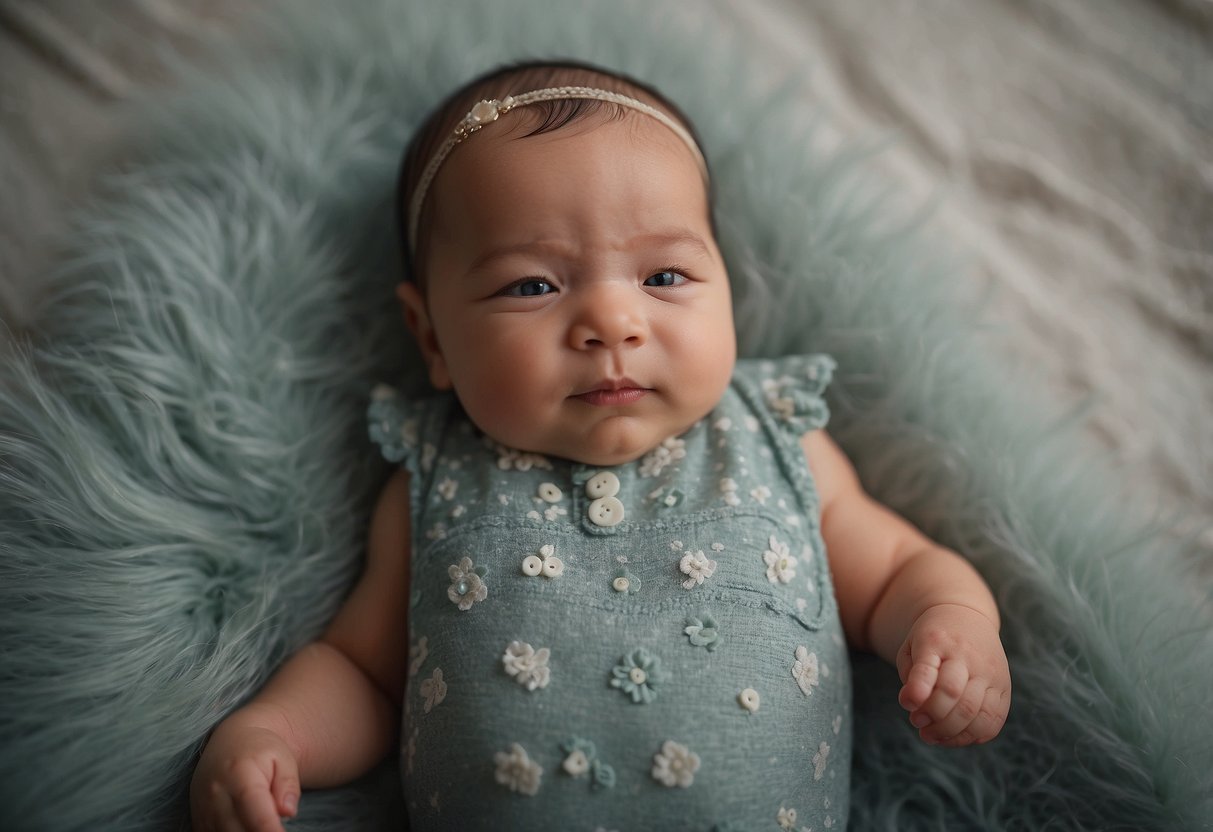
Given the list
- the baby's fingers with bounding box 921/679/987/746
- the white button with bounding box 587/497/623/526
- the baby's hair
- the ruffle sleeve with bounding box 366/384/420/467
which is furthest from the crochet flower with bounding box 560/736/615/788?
the baby's hair

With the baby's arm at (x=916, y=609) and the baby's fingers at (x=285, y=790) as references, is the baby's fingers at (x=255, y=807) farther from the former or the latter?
the baby's arm at (x=916, y=609)

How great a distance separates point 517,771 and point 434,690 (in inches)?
6.5

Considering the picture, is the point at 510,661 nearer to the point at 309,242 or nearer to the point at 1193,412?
the point at 309,242

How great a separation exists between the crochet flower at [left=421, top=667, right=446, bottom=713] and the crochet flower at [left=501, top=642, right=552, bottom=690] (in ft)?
0.31

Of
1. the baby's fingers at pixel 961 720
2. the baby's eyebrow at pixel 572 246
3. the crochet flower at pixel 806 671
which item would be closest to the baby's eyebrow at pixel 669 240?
the baby's eyebrow at pixel 572 246

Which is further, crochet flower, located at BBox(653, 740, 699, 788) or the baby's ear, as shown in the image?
the baby's ear

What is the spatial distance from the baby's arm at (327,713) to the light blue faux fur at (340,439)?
0.05m

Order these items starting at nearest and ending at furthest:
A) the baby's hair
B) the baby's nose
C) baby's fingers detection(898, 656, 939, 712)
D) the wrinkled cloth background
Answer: baby's fingers detection(898, 656, 939, 712)
the baby's nose
the baby's hair
the wrinkled cloth background

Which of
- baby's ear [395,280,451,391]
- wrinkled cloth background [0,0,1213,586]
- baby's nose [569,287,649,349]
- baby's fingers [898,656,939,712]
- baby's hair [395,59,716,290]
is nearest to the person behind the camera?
baby's fingers [898,656,939,712]

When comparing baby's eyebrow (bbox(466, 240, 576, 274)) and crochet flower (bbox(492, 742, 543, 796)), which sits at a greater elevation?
baby's eyebrow (bbox(466, 240, 576, 274))

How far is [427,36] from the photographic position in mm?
1657

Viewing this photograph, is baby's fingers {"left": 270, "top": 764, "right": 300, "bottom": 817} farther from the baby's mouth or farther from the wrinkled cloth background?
the wrinkled cloth background

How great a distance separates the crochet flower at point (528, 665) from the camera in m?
1.15

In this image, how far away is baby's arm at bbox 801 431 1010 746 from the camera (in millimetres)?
1099
